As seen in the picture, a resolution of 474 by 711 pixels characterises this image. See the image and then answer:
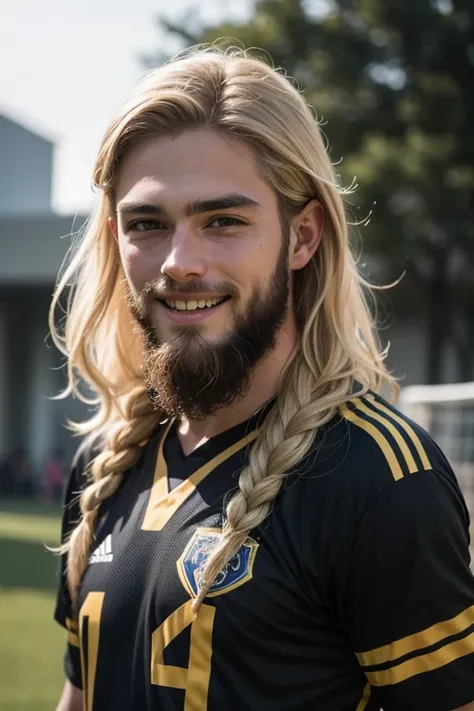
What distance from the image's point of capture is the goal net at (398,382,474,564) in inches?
352

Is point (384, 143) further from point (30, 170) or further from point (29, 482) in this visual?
point (30, 170)

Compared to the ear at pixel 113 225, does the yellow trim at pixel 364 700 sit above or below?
below

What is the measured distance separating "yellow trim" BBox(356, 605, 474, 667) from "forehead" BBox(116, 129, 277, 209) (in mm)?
940

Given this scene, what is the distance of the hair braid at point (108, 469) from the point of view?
2.49 metres

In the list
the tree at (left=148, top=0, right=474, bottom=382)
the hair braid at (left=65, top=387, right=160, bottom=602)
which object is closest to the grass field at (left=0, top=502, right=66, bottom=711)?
the hair braid at (left=65, top=387, right=160, bottom=602)

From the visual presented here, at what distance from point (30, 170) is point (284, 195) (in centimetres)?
3472

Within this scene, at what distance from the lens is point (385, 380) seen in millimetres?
2602

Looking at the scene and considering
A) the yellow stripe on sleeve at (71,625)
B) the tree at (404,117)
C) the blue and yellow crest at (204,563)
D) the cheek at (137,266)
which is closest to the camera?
the blue and yellow crest at (204,563)

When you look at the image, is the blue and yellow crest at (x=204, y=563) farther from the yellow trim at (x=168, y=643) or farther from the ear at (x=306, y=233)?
the ear at (x=306, y=233)

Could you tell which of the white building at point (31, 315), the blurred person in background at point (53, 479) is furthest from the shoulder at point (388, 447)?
the white building at point (31, 315)

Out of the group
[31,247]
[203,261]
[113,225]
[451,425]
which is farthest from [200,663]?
[31,247]

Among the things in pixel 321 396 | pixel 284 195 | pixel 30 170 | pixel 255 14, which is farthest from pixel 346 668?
pixel 30 170

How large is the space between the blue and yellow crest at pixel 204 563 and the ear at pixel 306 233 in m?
0.64

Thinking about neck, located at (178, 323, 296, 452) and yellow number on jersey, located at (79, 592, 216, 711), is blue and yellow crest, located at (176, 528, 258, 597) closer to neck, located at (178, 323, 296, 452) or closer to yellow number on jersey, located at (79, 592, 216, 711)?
yellow number on jersey, located at (79, 592, 216, 711)
